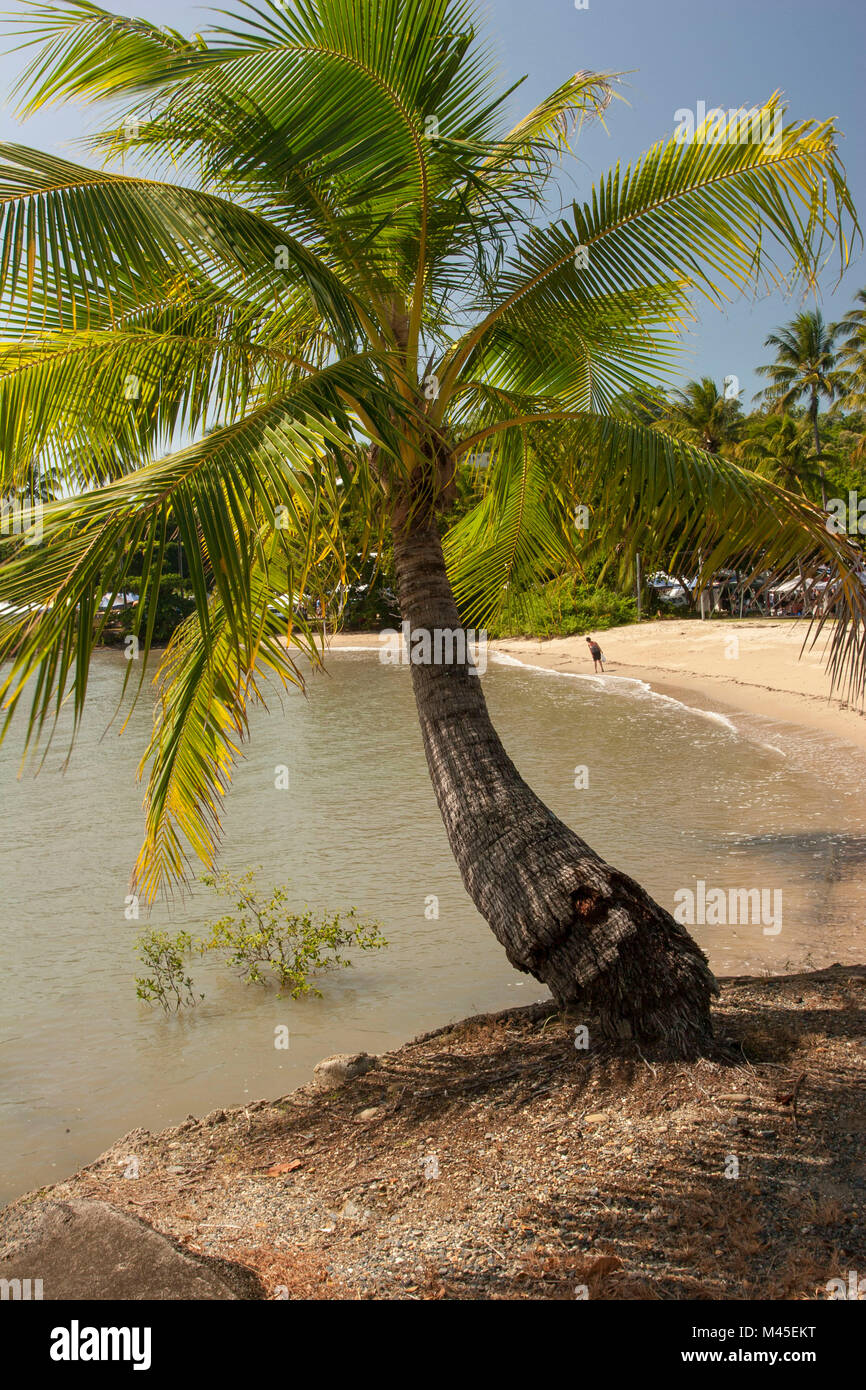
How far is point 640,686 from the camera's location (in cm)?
3195

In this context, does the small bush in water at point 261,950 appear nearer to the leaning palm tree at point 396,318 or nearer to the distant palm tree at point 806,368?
the leaning palm tree at point 396,318

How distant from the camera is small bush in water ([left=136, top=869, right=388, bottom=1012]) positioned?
8.77 meters

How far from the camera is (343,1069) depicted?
5.68 meters

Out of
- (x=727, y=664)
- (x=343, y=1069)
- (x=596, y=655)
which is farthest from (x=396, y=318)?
(x=596, y=655)

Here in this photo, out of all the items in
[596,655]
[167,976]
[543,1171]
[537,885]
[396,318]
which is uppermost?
[396,318]

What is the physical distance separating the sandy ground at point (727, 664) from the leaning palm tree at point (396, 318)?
11696 millimetres

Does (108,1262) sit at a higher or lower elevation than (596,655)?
lower

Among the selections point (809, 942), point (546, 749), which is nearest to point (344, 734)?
point (546, 749)

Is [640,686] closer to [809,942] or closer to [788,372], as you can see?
[809,942]

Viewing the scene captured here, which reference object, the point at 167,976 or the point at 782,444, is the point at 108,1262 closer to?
the point at 167,976

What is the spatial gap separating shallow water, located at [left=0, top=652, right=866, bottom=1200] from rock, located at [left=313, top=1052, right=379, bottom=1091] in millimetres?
1220

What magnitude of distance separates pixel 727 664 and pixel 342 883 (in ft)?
74.1

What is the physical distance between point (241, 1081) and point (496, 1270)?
4.04 m

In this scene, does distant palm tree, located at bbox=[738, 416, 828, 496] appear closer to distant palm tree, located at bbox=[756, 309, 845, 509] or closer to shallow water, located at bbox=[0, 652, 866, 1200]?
distant palm tree, located at bbox=[756, 309, 845, 509]
